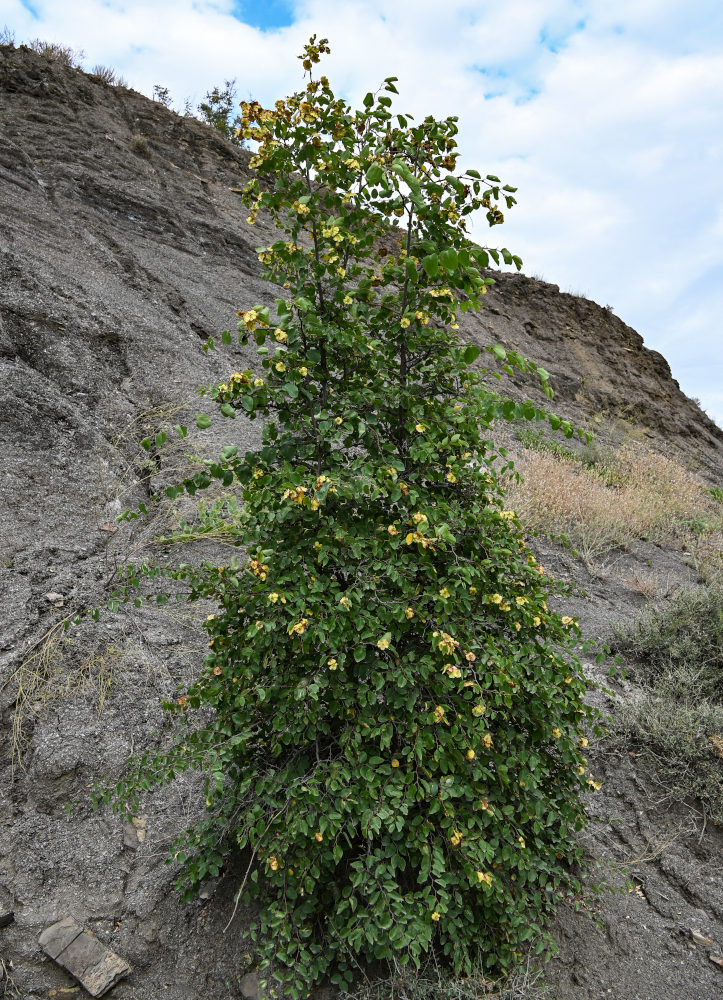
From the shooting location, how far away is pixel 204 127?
12.5 m

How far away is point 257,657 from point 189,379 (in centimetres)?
489

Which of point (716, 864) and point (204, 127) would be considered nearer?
point (716, 864)

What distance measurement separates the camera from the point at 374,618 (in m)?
2.05

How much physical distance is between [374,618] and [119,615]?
2.37 metres

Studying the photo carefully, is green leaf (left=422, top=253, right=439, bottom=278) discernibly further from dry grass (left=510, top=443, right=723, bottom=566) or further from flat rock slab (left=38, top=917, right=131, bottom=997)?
dry grass (left=510, top=443, right=723, bottom=566)

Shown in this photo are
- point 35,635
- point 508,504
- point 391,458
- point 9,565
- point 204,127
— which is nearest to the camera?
point 391,458

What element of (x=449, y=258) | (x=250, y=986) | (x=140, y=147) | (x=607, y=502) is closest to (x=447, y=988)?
(x=250, y=986)

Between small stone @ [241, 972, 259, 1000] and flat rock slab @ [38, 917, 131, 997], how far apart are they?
0.45 metres

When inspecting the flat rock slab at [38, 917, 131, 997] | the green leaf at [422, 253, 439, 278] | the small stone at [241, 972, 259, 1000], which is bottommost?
the flat rock slab at [38, 917, 131, 997]

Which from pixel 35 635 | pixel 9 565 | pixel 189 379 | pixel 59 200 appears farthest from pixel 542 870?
A: pixel 59 200

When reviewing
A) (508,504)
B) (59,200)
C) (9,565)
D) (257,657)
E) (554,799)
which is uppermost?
(59,200)

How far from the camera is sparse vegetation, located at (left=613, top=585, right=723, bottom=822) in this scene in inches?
133

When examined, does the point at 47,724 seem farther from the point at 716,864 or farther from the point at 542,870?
the point at 716,864

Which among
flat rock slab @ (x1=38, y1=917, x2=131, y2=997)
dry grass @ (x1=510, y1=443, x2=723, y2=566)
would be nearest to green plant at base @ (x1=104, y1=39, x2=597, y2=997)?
flat rock slab @ (x1=38, y1=917, x2=131, y2=997)
